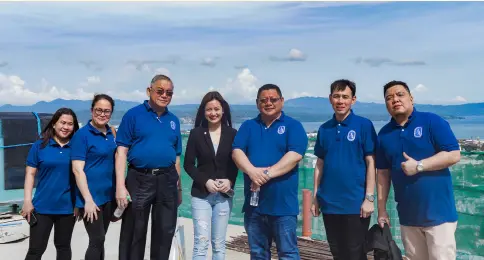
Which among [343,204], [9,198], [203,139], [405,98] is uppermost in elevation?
[405,98]

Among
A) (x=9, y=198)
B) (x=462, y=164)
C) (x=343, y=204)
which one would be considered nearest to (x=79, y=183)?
(x=343, y=204)

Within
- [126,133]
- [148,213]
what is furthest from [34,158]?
[148,213]

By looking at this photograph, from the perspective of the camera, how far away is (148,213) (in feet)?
14.8

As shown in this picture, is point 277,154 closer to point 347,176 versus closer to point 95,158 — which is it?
point 347,176

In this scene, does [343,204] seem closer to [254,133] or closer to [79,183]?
[254,133]

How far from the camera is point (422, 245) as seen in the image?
12.0ft

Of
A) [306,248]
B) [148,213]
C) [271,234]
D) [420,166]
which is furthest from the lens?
[306,248]

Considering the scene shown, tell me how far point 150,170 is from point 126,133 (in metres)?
0.37

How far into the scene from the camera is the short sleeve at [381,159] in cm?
378

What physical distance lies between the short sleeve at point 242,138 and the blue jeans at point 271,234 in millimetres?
533

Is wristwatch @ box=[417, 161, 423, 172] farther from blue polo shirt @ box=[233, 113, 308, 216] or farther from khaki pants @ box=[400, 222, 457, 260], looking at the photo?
blue polo shirt @ box=[233, 113, 308, 216]

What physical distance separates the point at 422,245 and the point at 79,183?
8.74 feet

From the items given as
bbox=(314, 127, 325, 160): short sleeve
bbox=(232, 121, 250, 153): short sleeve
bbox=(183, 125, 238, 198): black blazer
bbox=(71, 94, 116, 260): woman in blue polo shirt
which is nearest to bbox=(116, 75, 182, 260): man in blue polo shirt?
bbox=(71, 94, 116, 260): woman in blue polo shirt

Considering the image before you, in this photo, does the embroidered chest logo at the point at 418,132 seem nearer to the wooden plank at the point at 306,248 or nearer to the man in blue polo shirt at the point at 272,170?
the man in blue polo shirt at the point at 272,170
